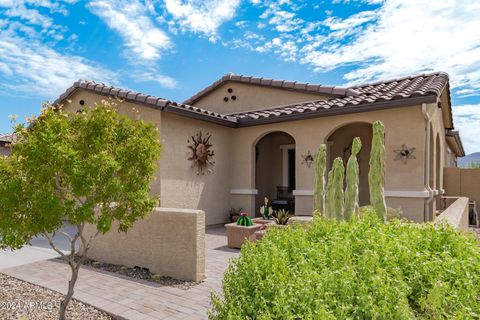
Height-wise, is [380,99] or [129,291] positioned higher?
[380,99]

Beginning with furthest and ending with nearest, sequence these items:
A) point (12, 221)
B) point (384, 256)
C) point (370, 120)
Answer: point (370, 120)
point (12, 221)
point (384, 256)

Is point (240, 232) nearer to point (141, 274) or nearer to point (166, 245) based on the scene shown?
point (166, 245)

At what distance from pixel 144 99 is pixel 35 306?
7194mm

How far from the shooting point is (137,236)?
7047 mm

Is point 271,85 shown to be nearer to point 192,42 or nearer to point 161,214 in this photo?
point 192,42

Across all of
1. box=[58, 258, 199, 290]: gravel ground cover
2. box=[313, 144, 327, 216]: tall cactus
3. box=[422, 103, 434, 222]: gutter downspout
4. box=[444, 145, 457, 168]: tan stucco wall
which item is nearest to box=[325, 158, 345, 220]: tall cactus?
box=[313, 144, 327, 216]: tall cactus

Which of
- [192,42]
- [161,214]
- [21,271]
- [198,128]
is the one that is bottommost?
[21,271]

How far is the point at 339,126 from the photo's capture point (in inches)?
446

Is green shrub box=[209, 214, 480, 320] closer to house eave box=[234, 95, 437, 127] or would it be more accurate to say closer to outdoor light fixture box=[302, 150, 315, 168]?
house eave box=[234, 95, 437, 127]

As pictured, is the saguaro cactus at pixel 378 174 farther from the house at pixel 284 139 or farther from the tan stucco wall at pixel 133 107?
the tan stucco wall at pixel 133 107

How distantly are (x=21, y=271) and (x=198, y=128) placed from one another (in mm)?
7240

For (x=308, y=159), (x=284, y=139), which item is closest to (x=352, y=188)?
(x=308, y=159)

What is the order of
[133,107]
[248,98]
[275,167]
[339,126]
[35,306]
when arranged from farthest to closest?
1. [248,98]
2. [275,167]
3. [339,126]
4. [133,107]
5. [35,306]

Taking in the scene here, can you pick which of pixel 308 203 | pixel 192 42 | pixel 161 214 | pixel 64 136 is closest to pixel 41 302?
pixel 161 214
